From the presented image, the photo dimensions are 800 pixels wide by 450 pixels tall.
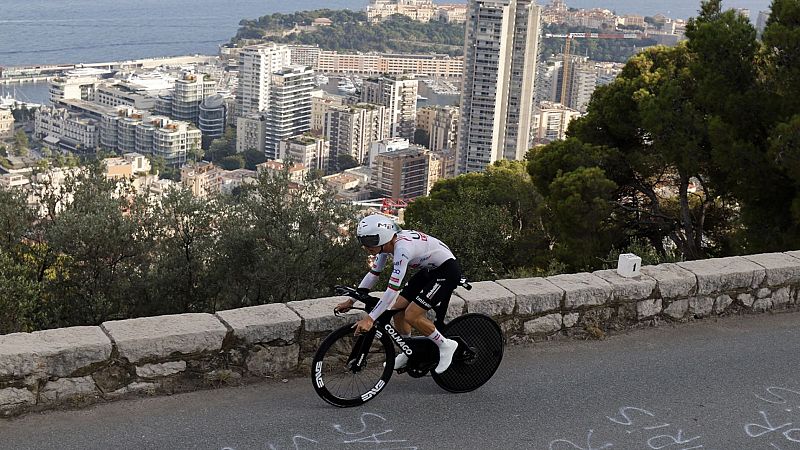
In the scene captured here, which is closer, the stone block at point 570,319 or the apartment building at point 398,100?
the stone block at point 570,319

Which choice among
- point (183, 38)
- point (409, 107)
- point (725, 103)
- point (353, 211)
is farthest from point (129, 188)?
point (183, 38)

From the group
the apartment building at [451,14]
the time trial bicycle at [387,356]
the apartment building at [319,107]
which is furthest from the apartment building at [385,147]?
the time trial bicycle at [387,356]

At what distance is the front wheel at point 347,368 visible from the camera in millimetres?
4203

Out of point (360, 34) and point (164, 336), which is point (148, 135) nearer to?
point (360, 34)

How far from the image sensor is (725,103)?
34.8ft

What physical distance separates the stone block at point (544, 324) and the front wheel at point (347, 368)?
1112 millimetres

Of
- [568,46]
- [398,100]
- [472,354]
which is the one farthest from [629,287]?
[568,46]

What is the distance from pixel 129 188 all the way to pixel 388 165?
235 ft

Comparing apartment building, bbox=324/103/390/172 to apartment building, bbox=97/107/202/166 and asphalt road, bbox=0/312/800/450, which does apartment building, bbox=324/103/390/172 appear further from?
asphalt road, bbox=0/312/800/450

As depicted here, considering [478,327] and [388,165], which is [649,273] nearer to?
[478,327]

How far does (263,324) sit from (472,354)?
97cm

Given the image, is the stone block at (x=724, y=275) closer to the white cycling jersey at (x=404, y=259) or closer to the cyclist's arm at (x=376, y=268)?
the white cycling jersey at (x=404, y=259)

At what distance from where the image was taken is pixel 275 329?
451cm

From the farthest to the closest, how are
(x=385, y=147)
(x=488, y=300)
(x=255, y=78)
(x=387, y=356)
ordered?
(x=255, y=78) < (x=385, y=147) < (x=488, y=300) < (x=387, y=356)
